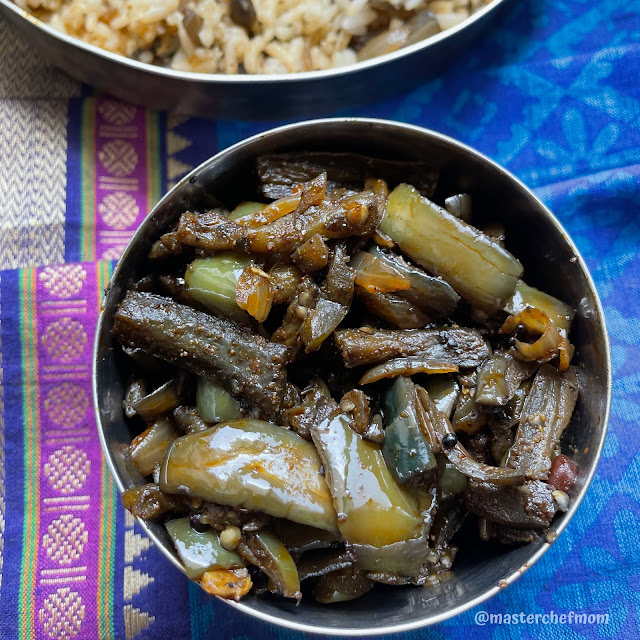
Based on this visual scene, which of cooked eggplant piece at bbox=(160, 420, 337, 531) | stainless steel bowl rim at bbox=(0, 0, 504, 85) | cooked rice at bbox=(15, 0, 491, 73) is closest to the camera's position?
cooked eggplant piece at bbox=(160, 420, 337, 531)

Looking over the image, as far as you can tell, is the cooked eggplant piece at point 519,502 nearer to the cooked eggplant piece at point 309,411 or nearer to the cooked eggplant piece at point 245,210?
the cooked eggplant piece at point 309,411

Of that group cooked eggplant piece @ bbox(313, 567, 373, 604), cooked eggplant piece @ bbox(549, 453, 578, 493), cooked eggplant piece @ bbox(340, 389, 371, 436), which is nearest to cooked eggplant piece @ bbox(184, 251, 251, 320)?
cooked eggplant piece @ bbox(340, 389, 371, 436)

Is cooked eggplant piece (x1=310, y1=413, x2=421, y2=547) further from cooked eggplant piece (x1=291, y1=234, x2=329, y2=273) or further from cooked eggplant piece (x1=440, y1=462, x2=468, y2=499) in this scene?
cooked eggplant piece (x1=291, y1=234, x2=329, y2=273)

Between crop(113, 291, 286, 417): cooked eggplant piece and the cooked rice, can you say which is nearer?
crop(113, 291, 286, 417): cooked eggplant piece

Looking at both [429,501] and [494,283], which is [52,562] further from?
[494,283]

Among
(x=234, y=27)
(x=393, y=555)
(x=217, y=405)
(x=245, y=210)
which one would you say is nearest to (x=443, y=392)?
(x=393, y=555)

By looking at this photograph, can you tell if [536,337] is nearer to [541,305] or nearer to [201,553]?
[541,305]

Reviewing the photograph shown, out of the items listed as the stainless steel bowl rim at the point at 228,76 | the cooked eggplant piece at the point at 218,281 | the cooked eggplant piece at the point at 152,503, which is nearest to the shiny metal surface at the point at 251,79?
the stainless steel bowl rim at the point at 228,76
